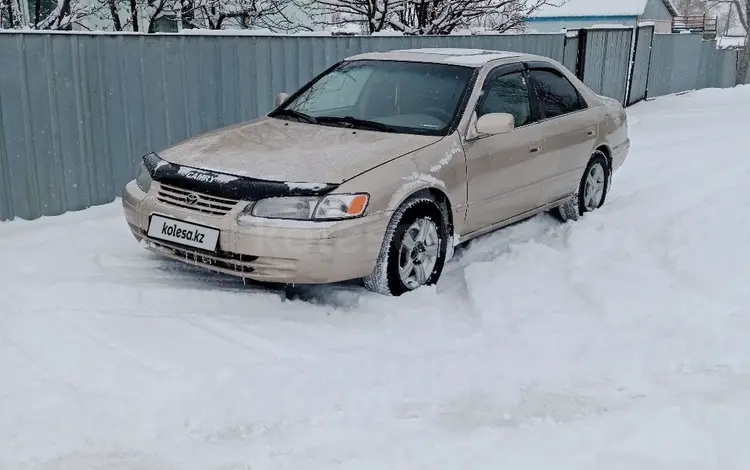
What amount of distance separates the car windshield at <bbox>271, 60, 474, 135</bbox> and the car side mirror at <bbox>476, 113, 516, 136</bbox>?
7.7 inches

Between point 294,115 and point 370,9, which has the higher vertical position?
point 370,9

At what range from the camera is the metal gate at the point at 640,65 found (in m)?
16.2

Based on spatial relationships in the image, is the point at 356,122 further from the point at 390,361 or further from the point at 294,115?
the point at 390,361

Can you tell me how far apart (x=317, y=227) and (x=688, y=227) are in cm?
325

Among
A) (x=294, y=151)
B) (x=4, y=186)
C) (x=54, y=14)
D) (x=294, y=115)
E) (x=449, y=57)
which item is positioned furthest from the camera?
(x=54, y=14)

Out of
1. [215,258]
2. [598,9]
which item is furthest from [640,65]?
[598,9]

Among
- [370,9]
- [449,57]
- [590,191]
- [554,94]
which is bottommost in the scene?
[590,191]

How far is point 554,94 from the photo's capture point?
6.32 m

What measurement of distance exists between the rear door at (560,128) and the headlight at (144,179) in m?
2.99

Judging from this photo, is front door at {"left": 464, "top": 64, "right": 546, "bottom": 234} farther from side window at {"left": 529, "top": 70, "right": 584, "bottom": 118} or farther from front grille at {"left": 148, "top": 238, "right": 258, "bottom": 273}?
front grille at {"left": 148, "top": 238, "right": 258, "bottom": 273}

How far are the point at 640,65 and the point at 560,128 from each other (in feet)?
37.9

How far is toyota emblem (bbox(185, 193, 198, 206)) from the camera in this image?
4457mm

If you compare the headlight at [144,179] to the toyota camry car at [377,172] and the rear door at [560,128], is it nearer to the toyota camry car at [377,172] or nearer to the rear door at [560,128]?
the toyota camry car at [377,172]

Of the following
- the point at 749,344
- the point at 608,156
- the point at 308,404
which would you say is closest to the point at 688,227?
the point at 608,156
